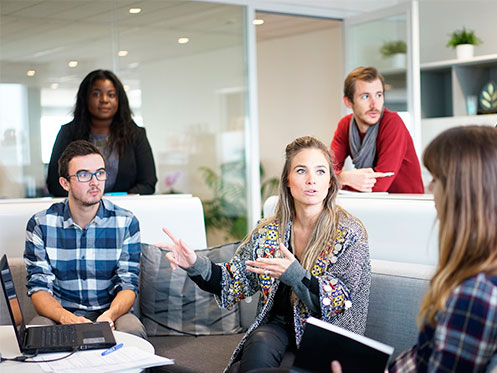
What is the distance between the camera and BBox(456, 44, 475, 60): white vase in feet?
18.0

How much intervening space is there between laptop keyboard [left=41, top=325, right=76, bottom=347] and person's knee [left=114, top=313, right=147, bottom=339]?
0.36 metres

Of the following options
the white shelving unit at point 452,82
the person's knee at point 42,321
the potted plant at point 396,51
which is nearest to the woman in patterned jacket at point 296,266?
the person's knee at point 42,321

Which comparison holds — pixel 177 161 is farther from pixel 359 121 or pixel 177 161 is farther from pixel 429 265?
pixel 429 265

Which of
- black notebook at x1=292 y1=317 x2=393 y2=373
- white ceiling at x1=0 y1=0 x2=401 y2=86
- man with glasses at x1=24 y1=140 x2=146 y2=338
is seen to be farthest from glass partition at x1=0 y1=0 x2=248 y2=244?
black notebook at x1=292 y1=317 x2=393 y2=373

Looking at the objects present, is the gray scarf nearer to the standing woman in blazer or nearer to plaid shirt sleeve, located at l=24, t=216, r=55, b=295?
the standing woman in blazer

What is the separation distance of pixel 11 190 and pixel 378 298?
304cm

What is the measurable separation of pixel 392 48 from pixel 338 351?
4328 mm

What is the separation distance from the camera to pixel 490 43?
5684 millimetres

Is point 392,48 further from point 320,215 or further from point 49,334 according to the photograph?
point 49,334

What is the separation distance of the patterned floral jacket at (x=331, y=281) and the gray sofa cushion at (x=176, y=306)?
0.52m

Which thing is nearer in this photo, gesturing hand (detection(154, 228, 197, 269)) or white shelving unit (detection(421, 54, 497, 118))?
gesturing hand (detection(154, 228, 197, 269))

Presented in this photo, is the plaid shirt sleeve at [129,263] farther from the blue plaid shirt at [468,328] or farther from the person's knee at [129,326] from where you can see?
the blue plaid shirt at [468,328]

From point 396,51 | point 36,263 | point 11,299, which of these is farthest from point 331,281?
point 396,51

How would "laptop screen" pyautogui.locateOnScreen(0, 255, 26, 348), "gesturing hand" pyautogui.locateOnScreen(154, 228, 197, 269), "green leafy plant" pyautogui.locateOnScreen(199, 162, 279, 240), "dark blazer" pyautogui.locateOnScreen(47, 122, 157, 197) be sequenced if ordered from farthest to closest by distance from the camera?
"green leafy plant" pyautogui.locateOnScreen(199, 162, 279, 240) → "dark blazer" pyautogui.locateOnScreen(47, 122, 157, 197) → "gesturing hand" pyautogui.locateOnScreen(154, 228, 197, 269) → "laptop screen" pyautogui.locateOnScreen(0, 255, 26, 348)
